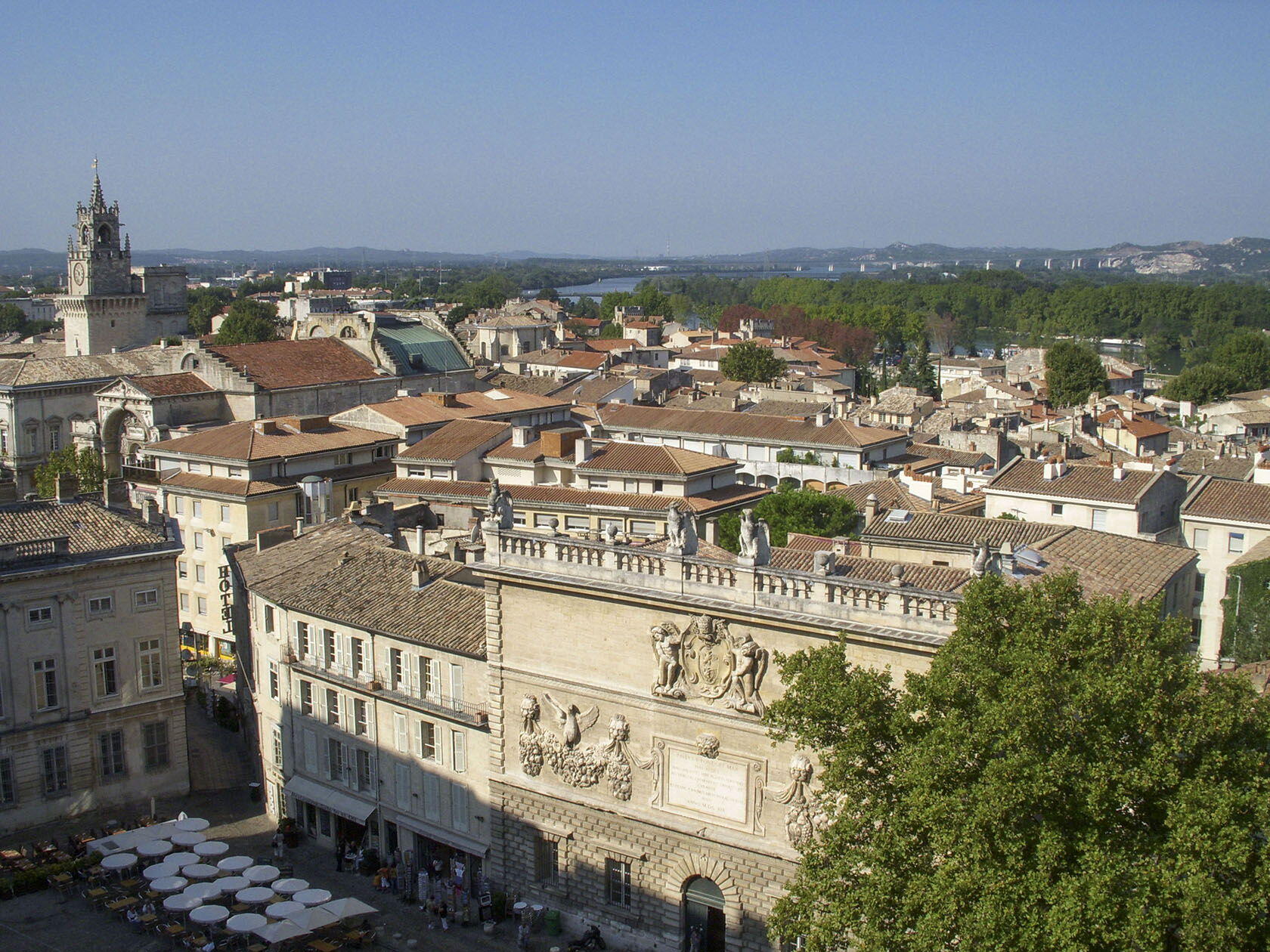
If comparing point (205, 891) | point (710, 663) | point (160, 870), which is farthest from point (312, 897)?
point (710, 663)

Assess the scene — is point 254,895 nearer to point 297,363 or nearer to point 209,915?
point 209,915

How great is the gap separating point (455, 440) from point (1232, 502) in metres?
32.8

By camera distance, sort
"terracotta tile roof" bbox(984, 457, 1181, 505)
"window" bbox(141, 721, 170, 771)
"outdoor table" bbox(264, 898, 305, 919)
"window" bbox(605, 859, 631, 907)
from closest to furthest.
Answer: "window" bbox(605, 859, 631, 907) < "outdoor table" bbox(264, 898, 305, 919) < "window" bbox(141, 721, 170, 771) < "terracotta tile roof" bbox(984, 457, 1181, 505)

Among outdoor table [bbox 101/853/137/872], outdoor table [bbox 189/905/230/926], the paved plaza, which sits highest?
outdoor table [bbox 189/905/230/926]

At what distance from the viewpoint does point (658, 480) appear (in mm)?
53906

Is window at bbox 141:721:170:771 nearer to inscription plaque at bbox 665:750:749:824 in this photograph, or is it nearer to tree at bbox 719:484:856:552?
inscription plaque at bbox 665:750:749:824

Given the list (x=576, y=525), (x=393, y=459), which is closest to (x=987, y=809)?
(x=576, y=525)

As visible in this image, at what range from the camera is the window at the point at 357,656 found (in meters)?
32.2

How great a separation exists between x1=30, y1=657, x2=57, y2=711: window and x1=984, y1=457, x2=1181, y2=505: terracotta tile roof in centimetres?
3424

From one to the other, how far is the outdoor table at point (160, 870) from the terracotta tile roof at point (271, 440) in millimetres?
27924

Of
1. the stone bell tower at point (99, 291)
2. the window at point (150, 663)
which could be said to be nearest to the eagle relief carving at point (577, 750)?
the window at point (150, 663)

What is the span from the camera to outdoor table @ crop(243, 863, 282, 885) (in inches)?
1164

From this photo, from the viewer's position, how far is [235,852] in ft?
109

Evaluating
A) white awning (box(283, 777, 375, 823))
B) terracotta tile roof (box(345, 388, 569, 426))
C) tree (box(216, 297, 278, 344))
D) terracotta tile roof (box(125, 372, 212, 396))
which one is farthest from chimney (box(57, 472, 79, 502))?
tree (box(216, 297, 278, 344))
